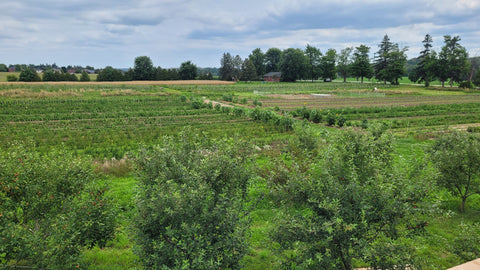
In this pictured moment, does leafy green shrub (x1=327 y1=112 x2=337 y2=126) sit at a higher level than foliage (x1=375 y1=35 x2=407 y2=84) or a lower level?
lower

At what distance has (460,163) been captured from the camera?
34.3 ft

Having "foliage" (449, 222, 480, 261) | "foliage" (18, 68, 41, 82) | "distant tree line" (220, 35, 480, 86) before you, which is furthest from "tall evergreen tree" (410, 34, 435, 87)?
"foliage" (18, 68, 41, 82)

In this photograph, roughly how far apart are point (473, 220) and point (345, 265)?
7.98 m

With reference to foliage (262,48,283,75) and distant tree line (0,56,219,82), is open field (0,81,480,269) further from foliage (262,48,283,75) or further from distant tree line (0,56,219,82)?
foliage (262,48,283,75)

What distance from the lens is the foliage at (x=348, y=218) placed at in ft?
17.4

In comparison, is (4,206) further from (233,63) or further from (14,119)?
(233,63)

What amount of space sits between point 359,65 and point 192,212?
12252 cm

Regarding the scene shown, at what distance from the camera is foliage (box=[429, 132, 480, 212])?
10328mm

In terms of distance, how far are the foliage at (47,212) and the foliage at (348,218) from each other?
409 centimetres

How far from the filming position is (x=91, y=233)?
6.62 metres

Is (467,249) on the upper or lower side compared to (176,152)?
lower

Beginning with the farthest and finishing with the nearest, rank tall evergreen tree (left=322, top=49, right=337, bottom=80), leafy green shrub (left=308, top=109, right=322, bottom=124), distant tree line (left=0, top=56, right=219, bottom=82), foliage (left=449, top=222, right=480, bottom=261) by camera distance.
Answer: tall evergreen tree (left=322, top=49, right=337, bottom=80), distant tree line (left=0, top=56, right=219, bottom=82), leafy green shrub (left=308, top=109, right=322, bottom=124), foliage (left=449, top=222, right=480, bottom=261)

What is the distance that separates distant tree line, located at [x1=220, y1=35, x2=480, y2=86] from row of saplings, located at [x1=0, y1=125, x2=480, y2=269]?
10237 cm

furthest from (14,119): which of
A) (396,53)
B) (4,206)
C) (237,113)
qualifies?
(396,53)
